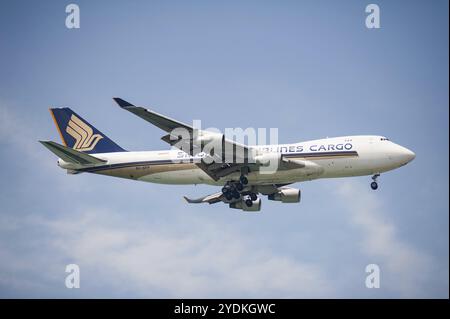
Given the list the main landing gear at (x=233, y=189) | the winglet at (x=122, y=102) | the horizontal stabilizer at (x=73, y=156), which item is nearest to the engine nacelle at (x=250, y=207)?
the main landing gear at (x=233, y=189)

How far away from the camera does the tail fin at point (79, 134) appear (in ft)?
202

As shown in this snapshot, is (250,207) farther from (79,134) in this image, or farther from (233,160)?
(79,134)

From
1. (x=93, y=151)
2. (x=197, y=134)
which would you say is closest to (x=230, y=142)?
(x=197, y=134)

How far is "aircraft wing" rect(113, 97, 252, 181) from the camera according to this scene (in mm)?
50531

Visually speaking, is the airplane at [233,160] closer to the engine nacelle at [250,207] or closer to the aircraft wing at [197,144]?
the aircraft wing at [197,144]

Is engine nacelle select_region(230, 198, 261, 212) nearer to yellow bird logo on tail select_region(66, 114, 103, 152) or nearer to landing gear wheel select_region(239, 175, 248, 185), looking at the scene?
landing gear wheel select_region(239, 175, 248, 185)

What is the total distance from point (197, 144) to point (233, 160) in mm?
3688

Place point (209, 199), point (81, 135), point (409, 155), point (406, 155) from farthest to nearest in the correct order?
point (209, 199) < point (81, 135) < point (409, 155) < point (406, 155)

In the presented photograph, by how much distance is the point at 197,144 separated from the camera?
54.3 meters

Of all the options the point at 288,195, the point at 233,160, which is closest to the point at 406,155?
the point at 288,195

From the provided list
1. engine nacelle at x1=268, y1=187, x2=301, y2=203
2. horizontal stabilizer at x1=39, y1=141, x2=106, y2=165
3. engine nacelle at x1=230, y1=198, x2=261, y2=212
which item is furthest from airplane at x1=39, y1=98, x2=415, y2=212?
engine nacelle at x1=268, y1=187, x2=301, y2=203

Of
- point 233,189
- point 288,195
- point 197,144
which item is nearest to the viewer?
point 197,144

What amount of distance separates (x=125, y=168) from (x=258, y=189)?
1103 centimetres
